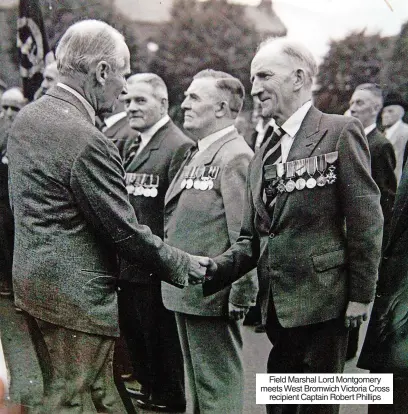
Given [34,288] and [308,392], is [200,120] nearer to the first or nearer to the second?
[34,288]

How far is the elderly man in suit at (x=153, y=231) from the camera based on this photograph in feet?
9.25

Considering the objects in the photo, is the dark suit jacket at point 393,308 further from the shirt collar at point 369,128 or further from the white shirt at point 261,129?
the white shirt at point 261,129

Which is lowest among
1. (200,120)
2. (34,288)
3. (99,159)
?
(34,288)

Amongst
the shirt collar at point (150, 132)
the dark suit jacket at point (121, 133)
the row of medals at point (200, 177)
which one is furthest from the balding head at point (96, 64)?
the row of medals at point (200, 177)

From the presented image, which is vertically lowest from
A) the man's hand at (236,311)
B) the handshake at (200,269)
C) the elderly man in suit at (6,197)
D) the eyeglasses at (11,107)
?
the man's hand at (236,311)

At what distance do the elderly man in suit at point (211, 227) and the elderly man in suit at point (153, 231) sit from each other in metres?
0.05

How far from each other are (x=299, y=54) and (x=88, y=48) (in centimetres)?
92

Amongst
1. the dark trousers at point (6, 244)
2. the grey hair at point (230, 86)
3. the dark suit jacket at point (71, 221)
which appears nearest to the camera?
the dark suit jacket at point (71, 221)

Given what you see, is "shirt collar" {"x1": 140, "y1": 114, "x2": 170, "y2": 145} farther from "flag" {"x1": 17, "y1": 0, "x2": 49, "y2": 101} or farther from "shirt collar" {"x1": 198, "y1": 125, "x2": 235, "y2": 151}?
"flag" {"x1": 17, "y1": 0, "x2": 49, "y2": 101}

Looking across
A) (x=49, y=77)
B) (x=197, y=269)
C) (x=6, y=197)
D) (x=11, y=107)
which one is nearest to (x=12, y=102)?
(x=11, y=107)

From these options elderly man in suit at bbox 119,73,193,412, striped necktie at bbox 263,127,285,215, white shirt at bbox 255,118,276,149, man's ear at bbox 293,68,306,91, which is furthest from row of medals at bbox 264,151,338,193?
elderly man in suit at bbox 119,73,193,412

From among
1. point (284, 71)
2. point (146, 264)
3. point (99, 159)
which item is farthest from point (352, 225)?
point (99, 159)

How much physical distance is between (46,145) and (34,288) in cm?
65

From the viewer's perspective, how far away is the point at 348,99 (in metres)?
2.71
